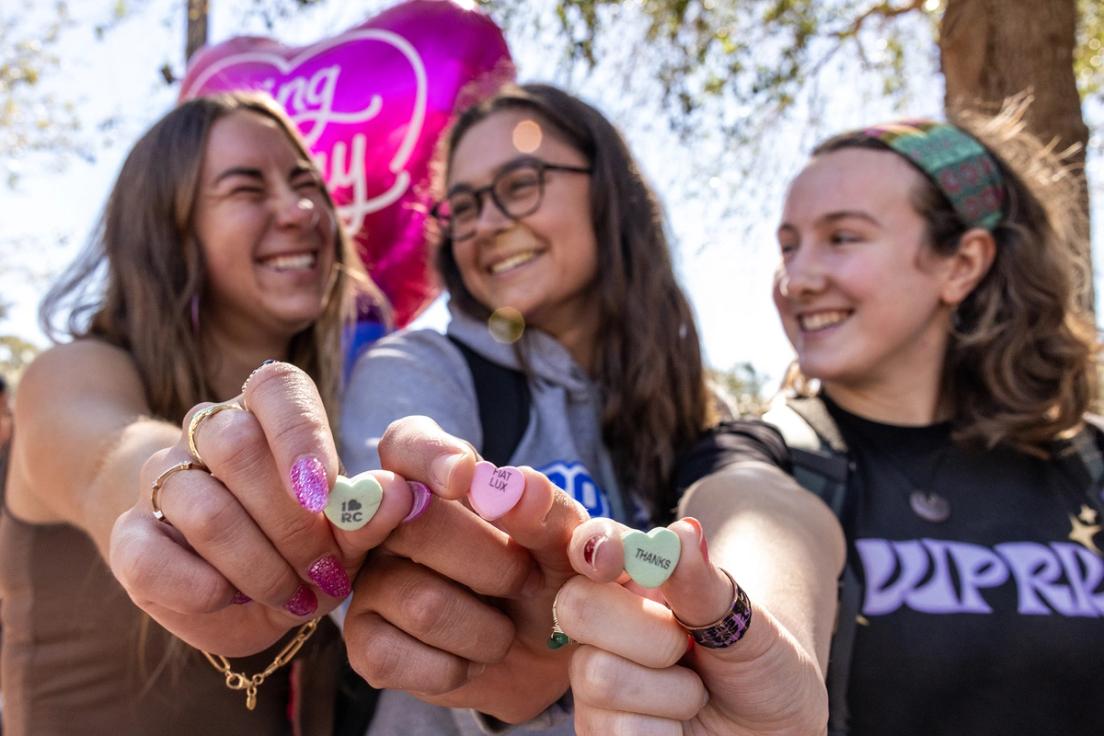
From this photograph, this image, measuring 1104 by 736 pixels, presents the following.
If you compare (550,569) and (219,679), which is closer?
(550,569)

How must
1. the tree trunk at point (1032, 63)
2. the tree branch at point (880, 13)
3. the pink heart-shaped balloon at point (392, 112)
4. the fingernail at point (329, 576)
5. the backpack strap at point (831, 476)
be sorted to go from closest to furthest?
the fingernail at point (329, 576), the backpack strap at point (831, 476), the pink heart-shaped balloon at point (392, 112), the tree trunk at point (1032, 63), the tree branch at point (880, 13)

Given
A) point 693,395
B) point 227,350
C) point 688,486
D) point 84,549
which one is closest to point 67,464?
point 84,549

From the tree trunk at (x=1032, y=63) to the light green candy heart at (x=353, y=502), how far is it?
3076 millimetres

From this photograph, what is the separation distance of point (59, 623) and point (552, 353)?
111cm

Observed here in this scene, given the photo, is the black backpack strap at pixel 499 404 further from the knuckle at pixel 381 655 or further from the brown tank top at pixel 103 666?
the knuckle at pixel 381 655

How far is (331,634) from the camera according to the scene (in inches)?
65.4

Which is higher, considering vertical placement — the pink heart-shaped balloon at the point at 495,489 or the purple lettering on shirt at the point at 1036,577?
the pink heart-shaped balloon at the point at 495,489

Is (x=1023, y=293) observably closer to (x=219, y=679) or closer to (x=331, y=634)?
(x=331, y=634)

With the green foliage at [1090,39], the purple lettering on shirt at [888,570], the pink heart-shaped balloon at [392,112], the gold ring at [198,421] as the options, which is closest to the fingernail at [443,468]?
the gold ring at [198,421]

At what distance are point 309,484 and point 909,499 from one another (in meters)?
1.34

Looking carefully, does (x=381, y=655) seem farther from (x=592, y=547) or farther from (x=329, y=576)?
(x=592, y=547)

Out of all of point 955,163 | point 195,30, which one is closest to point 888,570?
point 955,163

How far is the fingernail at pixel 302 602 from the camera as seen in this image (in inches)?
35.7

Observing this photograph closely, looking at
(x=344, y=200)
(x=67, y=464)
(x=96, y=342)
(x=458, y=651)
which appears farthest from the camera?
(x=344, y=200)
